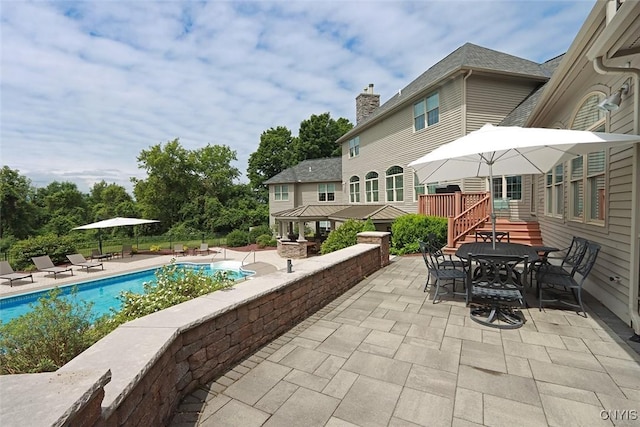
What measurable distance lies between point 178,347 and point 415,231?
30.6 ft

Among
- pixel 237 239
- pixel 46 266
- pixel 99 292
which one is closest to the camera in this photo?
pixel 99 292

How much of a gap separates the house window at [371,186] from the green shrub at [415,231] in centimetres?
640

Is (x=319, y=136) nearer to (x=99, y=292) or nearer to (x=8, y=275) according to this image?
(x=99, y=292)

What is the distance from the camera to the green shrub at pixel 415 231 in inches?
412

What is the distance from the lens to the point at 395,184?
50.7 ft

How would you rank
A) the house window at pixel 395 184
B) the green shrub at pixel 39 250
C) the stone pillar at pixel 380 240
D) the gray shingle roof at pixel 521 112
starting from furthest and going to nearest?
1. the house window at pixel 395 184
2. the green shrub at pixel 39 250
3. the gray shingle roof at pixel 521 112
4. the stone pillar at pixel 380 240

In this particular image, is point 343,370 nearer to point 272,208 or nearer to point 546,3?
point 546,3

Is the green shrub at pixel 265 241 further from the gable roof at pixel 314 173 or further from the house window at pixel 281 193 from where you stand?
the gable roof at pixel 314 173

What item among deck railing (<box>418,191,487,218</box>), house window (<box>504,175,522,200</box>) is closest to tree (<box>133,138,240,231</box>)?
deck railing (<box>418,191,487,218</box>)

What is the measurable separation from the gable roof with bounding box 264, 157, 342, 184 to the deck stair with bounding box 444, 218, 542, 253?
49.8ft

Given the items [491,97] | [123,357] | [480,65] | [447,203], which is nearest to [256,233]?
[447,203]

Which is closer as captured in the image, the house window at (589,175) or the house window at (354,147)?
the house window at (589,175)

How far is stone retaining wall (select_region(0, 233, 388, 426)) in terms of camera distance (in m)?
1.46

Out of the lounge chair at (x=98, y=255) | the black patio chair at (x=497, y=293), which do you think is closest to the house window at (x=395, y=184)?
the black patio chair at (x=497, y=293)
